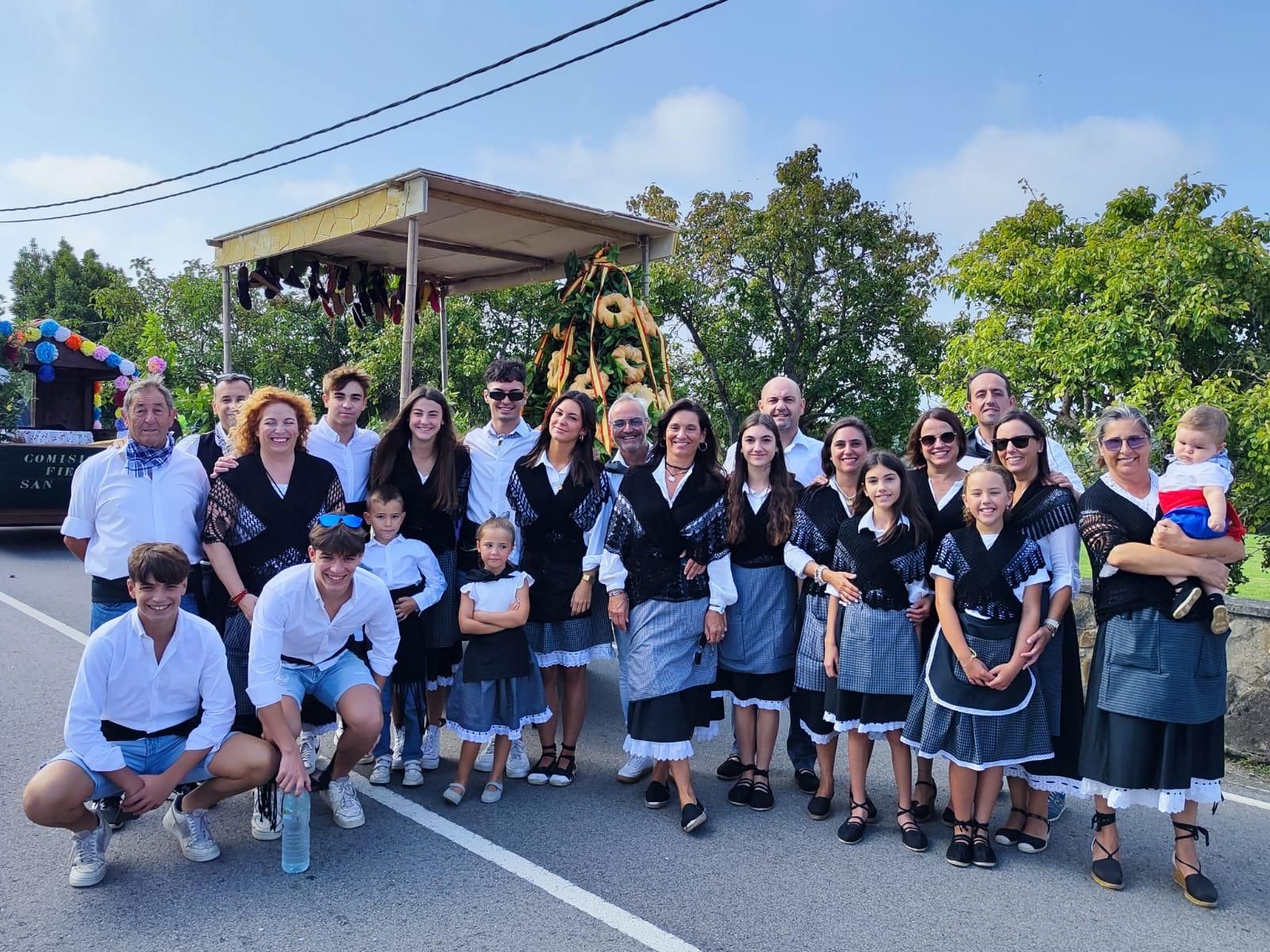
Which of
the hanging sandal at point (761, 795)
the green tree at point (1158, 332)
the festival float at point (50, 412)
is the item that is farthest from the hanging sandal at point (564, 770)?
the festival float at point (50, 412)

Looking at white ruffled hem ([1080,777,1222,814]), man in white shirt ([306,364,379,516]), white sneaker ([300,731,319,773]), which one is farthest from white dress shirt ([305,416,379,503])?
white ruffled hem ([1080,777,1222,814])

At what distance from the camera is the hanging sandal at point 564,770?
429 cm

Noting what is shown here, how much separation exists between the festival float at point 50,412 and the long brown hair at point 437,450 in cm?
971

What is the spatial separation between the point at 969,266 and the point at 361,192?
8.03 metres

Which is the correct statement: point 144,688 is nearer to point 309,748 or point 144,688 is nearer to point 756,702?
point 309,748

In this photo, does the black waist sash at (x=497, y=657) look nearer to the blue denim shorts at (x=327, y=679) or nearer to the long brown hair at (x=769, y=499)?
the blue denim shorts at (x=327, y=679)

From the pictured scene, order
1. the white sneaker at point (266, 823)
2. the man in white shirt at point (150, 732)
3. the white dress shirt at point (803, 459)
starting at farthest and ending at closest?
the white dress shirt at point (803, 459) < the white sneaker at point (266, 823) < the man in white shirt at point (150, 732)

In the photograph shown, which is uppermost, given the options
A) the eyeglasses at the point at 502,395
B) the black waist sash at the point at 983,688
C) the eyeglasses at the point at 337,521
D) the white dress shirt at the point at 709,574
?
the eyeglasses at the point at 502,395

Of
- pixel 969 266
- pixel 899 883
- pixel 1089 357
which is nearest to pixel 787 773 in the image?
pixel 899 883

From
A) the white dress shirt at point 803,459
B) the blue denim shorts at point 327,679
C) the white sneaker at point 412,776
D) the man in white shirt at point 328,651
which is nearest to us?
the man in white shirt at point 328,651

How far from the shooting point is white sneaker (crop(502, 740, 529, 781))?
4.39 meters

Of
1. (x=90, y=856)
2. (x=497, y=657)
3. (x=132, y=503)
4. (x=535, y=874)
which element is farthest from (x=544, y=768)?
(x=132, y=503)

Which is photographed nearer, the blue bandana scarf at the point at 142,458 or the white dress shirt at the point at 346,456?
the blue bandana scarf at the point at 142,458

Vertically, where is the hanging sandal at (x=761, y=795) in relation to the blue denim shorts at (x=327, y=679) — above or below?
below
